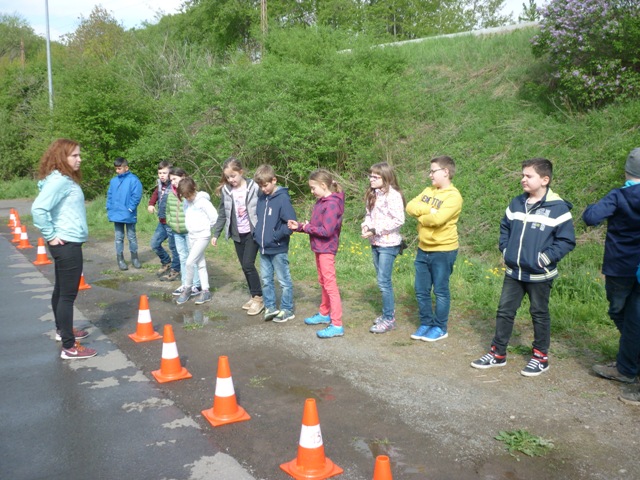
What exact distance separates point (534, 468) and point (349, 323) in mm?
3398

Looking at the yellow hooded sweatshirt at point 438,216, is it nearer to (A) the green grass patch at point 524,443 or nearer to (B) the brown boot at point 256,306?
(A) the green grass patch at point 524,443

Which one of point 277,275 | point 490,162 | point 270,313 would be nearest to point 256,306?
point 270,313

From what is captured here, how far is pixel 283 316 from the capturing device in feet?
22.8

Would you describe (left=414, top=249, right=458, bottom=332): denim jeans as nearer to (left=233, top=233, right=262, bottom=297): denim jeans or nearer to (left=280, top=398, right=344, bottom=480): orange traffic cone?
(left=233, top=233, right=262, bottom=297): denim jeans

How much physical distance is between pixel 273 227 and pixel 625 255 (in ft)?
12.1

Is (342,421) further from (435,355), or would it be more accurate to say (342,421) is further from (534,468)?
(435,355)

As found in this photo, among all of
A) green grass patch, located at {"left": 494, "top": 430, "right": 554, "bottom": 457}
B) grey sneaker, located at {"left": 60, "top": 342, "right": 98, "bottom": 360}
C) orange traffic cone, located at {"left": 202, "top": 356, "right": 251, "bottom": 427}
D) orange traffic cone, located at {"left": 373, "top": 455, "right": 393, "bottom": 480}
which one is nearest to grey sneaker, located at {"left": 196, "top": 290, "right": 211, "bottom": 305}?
grey sneaker, located at {"left": 60, "top": 342, "right": 98, "bottom": 360}

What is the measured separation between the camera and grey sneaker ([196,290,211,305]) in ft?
25.9

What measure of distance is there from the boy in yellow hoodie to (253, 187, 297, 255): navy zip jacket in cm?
153

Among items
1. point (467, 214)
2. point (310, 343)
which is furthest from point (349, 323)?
point (467, 214)

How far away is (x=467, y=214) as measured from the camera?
37.7 ft

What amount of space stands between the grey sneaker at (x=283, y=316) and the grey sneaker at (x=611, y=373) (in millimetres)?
3418

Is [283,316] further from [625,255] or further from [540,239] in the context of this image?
[625,255]

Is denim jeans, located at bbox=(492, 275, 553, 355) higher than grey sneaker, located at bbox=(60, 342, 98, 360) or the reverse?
higher
